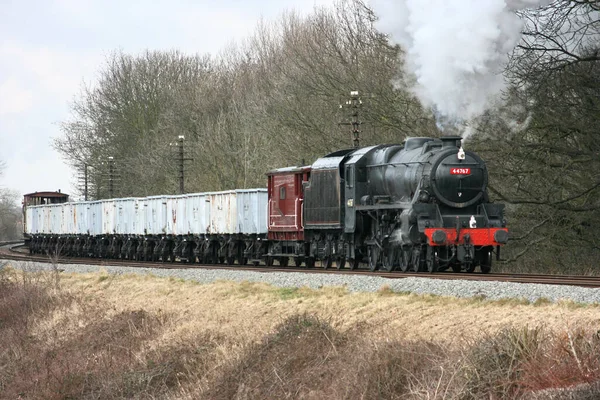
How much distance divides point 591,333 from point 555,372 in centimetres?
110

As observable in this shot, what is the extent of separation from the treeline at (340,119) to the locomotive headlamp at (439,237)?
4.94m

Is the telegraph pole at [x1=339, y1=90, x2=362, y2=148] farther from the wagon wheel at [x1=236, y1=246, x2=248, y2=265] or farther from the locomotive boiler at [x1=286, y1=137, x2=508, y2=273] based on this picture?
the locomotive boiler at [x1=286, y1=137, x2=508, y2=273]

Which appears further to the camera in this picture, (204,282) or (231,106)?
(231,106)

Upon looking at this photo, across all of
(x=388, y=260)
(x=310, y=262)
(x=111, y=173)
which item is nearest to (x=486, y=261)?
(x=388, y=260)

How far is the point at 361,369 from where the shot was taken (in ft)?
35.9

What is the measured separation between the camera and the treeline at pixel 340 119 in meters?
24.6

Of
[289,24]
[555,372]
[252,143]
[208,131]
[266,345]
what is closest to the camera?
[555,372]

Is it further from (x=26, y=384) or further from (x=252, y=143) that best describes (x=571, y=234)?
(x=252, y=143)

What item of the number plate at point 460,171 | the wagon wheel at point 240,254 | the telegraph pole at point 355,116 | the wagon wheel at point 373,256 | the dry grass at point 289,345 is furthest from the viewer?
the wagon wheel at point 240,254

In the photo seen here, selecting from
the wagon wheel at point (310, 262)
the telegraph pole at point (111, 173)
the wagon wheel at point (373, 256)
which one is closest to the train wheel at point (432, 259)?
the wagon wheel at point (373, 256)

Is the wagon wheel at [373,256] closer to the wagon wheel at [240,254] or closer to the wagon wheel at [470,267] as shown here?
the wagon wheel at [470,267]

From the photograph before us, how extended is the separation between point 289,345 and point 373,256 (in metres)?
10.2

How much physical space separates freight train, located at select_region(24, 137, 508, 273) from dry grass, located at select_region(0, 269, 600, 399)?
158 inches

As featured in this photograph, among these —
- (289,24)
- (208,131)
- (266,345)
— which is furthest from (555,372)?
(289,24)
